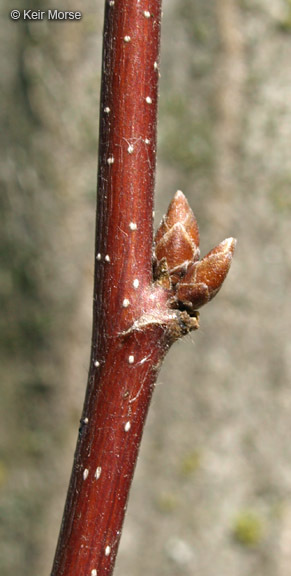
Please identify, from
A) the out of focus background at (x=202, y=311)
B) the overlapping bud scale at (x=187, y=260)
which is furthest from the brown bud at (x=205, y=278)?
the out of focus background at (x=202, y=311)

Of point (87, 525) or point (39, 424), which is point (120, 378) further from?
point (39, 424)

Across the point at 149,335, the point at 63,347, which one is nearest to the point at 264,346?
the point at 63,347

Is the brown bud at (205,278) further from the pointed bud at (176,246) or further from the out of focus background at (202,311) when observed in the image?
the out of focus background at (202,311)

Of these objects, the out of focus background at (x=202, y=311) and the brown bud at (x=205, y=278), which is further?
the out of focus background at (x=202, y=311)

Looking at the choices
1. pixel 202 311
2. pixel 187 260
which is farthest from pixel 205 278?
pixel 202 311

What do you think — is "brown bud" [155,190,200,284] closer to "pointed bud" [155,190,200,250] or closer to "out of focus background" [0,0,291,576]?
"pointed bud" [155,190,200,250]

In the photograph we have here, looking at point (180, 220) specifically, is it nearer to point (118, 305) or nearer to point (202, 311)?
point (118, 305)
